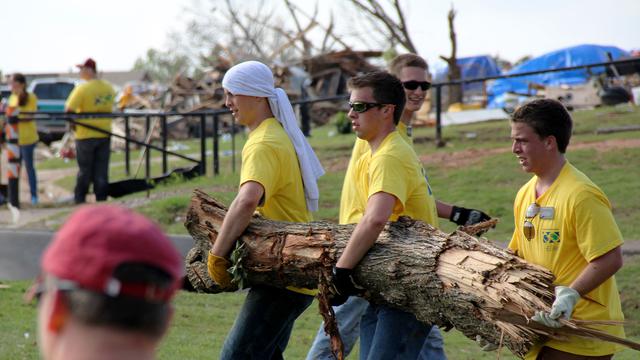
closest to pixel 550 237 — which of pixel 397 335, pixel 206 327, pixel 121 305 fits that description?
pixel 397 335

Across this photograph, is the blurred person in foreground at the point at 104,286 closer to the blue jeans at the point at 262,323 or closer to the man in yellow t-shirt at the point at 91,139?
the blue jeans at the point at 262,323

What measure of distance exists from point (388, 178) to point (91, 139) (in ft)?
38.6

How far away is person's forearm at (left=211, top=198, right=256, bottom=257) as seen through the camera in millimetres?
5033

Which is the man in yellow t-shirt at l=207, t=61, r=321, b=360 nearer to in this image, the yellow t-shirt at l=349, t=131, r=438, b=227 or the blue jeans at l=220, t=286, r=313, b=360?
the blue jeans at l=220, t=286, r=313, b=360

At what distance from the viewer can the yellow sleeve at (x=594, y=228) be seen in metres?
4.16

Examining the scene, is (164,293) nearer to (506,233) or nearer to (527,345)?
(527,345)

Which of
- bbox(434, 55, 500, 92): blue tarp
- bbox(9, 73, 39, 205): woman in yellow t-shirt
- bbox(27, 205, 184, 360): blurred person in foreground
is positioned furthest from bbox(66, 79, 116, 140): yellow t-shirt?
bbox(434, 55, 500, 92): blue tarp

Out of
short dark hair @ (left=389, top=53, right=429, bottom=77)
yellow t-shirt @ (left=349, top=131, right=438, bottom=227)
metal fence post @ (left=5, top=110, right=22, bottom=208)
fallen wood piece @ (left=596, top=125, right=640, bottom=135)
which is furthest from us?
fallen wood piece @ (left=596, top=125, right=640, bottom=135)

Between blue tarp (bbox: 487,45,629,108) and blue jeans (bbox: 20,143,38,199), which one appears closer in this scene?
blue jeans (bbox: 20,143,38,199)

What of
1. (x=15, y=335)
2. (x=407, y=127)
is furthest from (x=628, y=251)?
(x=15, y=335)

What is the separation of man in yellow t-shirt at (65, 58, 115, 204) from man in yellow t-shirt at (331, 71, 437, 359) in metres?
10.9

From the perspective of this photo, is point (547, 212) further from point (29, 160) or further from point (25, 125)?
point (29, 160)

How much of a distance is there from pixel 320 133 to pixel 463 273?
74.5 feet

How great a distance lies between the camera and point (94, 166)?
16.1 m
